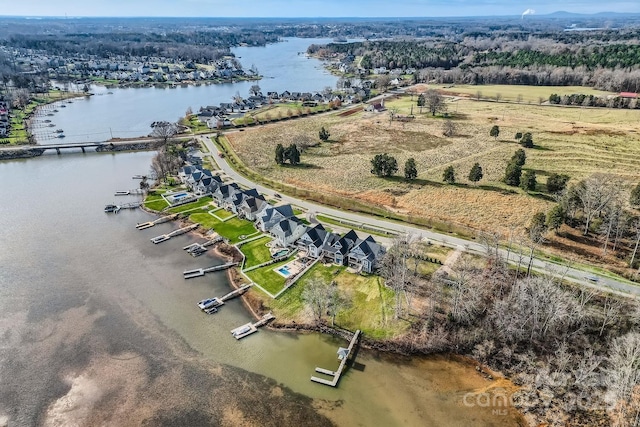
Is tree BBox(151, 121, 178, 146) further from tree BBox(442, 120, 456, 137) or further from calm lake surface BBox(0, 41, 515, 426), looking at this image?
tree BBox(442, 120, 456, 137)

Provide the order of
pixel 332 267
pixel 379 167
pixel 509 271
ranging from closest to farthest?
pixel 509 271
pixel 332 267
pixel 379 167

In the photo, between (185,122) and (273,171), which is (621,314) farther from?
(185,122)

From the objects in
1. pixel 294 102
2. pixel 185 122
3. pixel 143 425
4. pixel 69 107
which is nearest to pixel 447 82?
pixel 294 102

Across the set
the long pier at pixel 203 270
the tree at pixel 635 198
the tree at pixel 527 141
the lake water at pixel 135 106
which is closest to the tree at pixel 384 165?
the tree at pixel 527 141

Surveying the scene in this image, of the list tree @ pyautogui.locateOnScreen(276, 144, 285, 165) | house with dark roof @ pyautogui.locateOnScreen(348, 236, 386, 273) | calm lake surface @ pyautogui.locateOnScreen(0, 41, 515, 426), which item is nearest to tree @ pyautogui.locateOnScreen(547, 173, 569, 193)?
house with dark roof @ pyautogui.locateOnScreen(348, 236, 386, 273)

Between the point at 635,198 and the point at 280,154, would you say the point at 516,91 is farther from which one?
the point at 280,154
